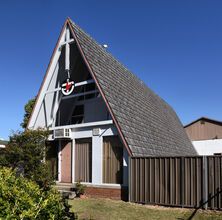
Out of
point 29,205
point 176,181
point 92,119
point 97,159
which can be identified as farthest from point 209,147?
point 29,205

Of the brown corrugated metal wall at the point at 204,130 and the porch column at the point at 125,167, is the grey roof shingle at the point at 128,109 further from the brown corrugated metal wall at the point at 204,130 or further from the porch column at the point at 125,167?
the brown corrugated metal wall at the point at 204,130

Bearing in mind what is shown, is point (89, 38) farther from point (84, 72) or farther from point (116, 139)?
point (116, 139)

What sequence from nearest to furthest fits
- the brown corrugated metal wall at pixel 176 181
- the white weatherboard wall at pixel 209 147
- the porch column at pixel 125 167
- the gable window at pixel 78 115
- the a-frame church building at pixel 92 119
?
the brown corrugated metal wall at pixel 176 181
the porch column at pixel 125 167
the a-frame church building at pixel 92 119
the gable window at pixel 78 115
the white weatherboard wall at pixel 209 147

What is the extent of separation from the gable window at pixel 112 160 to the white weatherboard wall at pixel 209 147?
71.4ft

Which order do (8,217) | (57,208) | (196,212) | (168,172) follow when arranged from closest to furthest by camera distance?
(8,217), (57,208), (196,212), (168,172)

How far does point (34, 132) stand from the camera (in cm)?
1552

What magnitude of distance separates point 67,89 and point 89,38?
3.24 metres

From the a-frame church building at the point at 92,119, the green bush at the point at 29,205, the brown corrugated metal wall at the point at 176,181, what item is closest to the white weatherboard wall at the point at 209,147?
the a-frame church building at the point at 92,119

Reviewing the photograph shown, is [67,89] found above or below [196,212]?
above

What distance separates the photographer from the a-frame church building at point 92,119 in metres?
14.1

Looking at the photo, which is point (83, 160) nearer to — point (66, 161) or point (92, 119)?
point (66, 161)

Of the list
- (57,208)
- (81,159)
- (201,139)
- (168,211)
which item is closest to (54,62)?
(81,159)

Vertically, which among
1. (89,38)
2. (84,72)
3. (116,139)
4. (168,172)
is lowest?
(168,172)

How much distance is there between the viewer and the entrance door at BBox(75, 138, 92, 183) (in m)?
15.4
